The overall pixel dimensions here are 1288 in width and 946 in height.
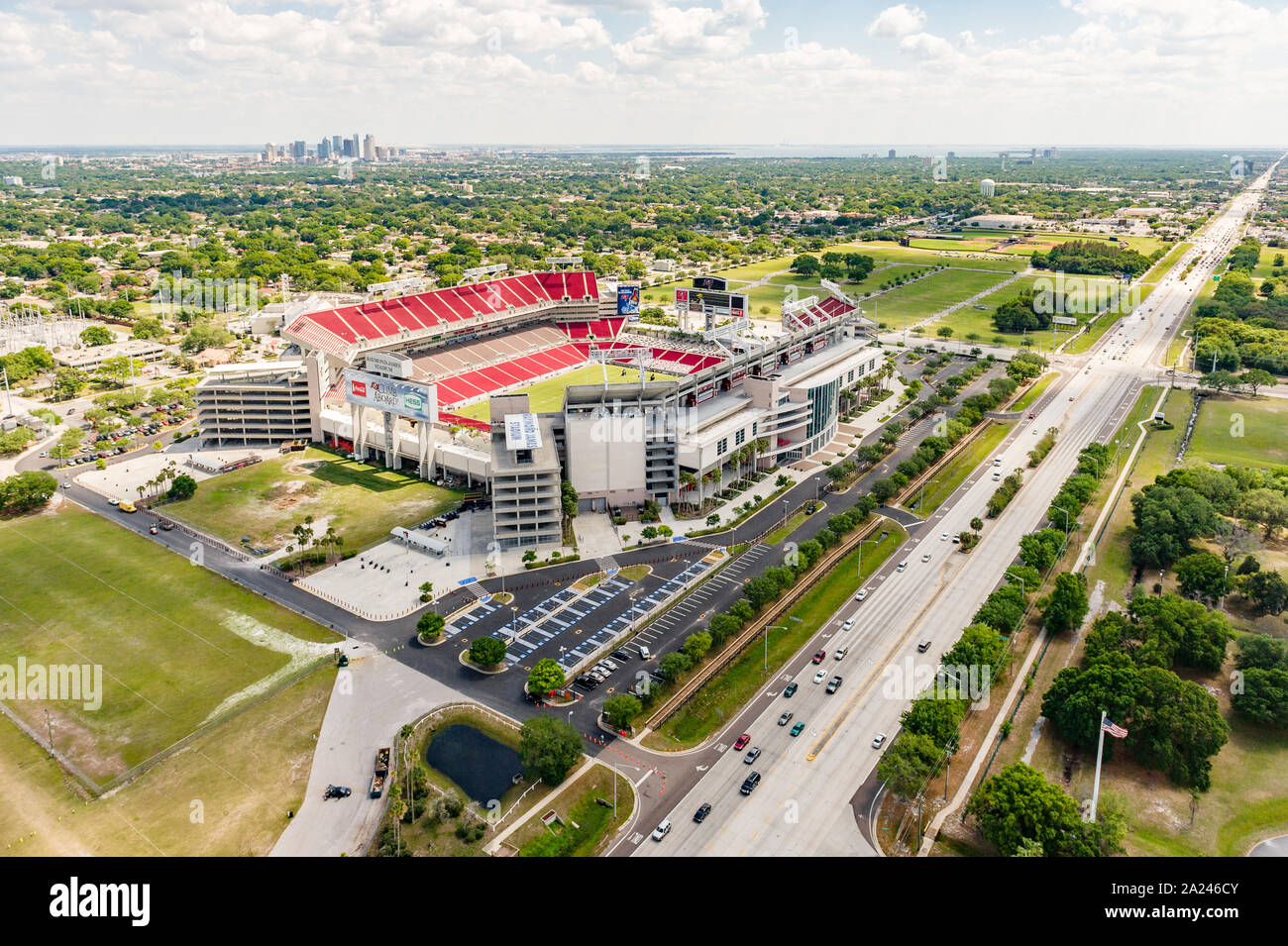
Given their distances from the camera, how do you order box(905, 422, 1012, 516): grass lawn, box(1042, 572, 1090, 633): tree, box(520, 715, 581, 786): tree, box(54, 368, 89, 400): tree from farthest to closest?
box(54, 368, 89, 400): tree → box(905, 422, 1012, 516): grass lawn → box(1042, 572, 1090, 633): tree → box(520, 715, 581, 786): tree

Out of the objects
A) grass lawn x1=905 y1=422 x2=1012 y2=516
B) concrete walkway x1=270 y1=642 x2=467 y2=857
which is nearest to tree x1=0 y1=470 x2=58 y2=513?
concrete walkway x1=270 y1=642 x2=467 y2=857

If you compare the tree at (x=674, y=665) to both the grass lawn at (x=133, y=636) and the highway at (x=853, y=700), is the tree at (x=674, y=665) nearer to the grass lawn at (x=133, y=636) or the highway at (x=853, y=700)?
the highway at (x=853, y=700)

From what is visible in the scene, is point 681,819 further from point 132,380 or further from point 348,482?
point 132,380

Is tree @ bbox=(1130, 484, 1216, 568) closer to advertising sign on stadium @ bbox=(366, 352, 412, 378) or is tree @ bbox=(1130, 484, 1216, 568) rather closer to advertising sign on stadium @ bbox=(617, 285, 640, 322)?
advertising sign on stadium @ bbox=(366, 352, 412, 378)

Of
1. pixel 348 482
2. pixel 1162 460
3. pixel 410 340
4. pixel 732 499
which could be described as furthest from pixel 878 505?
pixel 410 340

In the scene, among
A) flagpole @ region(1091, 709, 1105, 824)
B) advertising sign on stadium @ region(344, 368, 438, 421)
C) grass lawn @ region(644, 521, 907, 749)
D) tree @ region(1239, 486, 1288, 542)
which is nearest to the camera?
flagpole @ region(1091, 709, 1105, 824)

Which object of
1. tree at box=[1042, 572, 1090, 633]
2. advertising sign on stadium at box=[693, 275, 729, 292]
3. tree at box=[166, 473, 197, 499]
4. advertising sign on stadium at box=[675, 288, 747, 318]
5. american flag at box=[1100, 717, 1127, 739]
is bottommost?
american flag at box=[1100, 717, 1127, 739]
